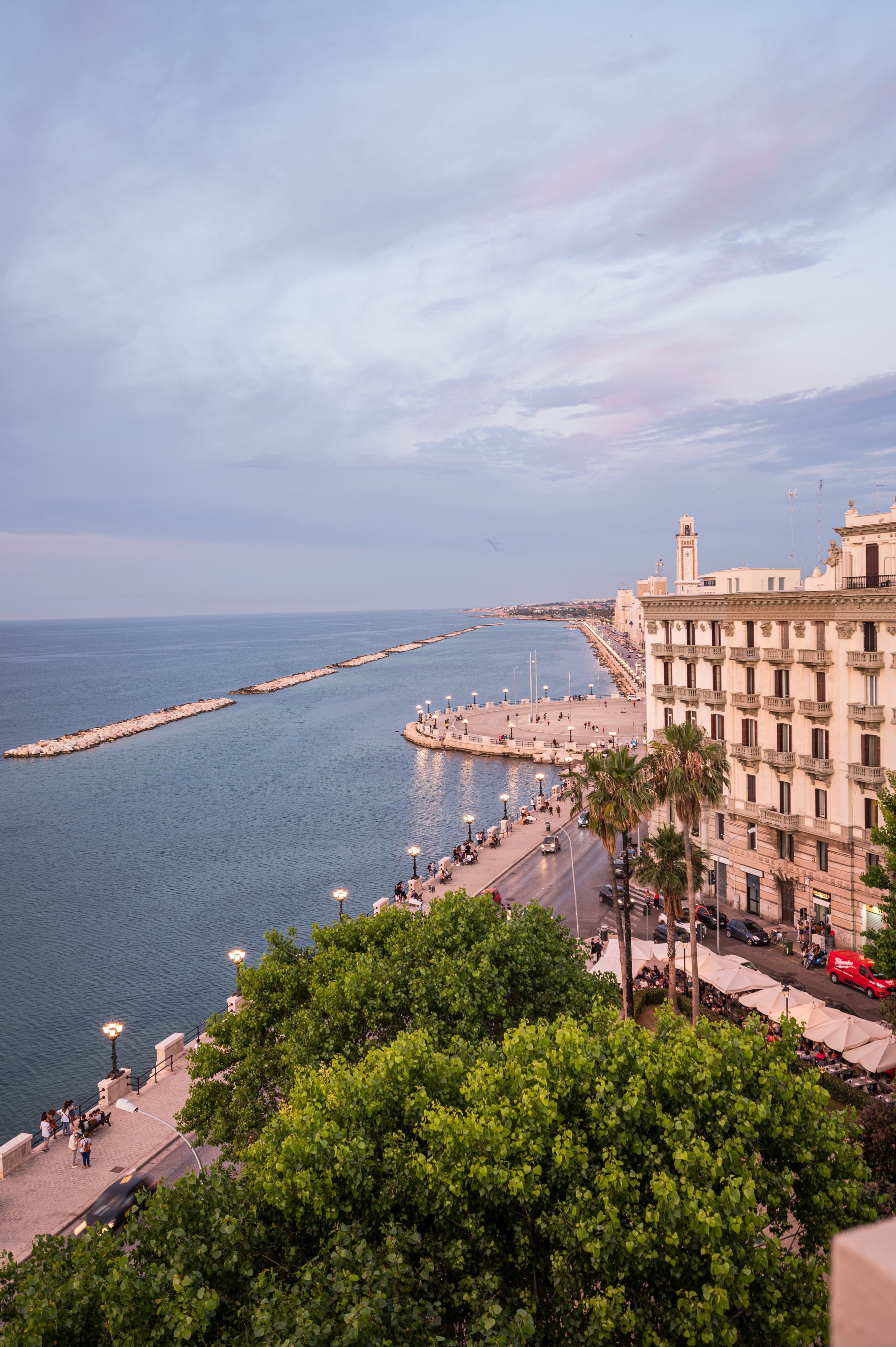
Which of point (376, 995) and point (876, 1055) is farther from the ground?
point (376, 995)

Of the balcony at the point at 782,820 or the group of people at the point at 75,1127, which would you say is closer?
the group of people at the point at 75,1127

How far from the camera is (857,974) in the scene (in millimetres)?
33844

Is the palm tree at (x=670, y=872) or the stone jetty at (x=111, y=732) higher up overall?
the palm tree at (x=670, y=872)

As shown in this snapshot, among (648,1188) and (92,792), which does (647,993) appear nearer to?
(648,1188)

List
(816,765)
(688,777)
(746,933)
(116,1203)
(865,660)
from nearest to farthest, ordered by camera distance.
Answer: (116,1203)
(688,777)
(865,660)
(816,765)
(746,933)

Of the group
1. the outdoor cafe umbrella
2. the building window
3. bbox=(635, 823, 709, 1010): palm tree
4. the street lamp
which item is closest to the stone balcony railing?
the building window

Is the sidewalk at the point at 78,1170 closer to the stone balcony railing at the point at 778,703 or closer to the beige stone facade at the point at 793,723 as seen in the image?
the beige stone facade at the point at 793,723

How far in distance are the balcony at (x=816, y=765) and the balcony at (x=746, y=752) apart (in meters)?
2.46

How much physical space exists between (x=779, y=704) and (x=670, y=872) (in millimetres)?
12233

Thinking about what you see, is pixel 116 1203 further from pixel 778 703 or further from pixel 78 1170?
pixel 778 703

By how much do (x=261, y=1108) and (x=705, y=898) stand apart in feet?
100

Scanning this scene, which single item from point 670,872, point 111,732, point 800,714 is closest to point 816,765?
point 800,714

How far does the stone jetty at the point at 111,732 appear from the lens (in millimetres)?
108250

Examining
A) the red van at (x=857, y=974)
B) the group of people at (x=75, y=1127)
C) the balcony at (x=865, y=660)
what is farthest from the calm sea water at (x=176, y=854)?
the balcony at (x=865, y=660)
